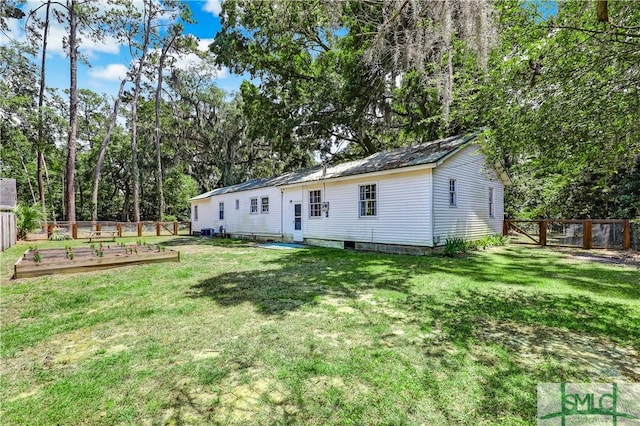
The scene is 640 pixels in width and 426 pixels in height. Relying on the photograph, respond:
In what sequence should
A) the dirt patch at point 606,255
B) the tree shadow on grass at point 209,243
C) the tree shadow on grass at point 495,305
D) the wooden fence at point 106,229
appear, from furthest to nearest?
the wooden fence at point 106,229
the tree shadow on grass at point 209,243
the dirt patch at point 606,255
the tree shadow on grass at point 495,305

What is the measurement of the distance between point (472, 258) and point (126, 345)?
9090 millimetres

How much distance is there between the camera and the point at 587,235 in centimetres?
1117

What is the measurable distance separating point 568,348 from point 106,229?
74.7ft

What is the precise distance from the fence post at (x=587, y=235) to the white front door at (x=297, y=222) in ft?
35.9

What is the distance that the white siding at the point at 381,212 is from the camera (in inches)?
394

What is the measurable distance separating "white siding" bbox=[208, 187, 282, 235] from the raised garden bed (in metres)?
6.83

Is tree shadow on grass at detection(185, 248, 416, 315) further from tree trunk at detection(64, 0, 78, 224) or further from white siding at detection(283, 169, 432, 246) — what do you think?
tree trunk at detection(64, 0, 78, 224)

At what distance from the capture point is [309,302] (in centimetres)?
479

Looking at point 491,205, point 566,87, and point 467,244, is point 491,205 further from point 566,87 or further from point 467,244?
point 566,87

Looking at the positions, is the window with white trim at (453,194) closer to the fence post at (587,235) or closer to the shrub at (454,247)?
the shrub at (454,247)

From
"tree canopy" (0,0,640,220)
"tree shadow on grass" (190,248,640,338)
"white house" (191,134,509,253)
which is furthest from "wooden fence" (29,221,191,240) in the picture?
"tree shadow on grass" (190,248,640,338)

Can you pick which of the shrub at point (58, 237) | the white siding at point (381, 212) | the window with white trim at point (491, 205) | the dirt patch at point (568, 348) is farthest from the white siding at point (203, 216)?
the dirt patch at point (568, 348)

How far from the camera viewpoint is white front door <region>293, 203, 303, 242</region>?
14254mm

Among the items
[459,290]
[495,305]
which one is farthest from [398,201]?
[495,305]
